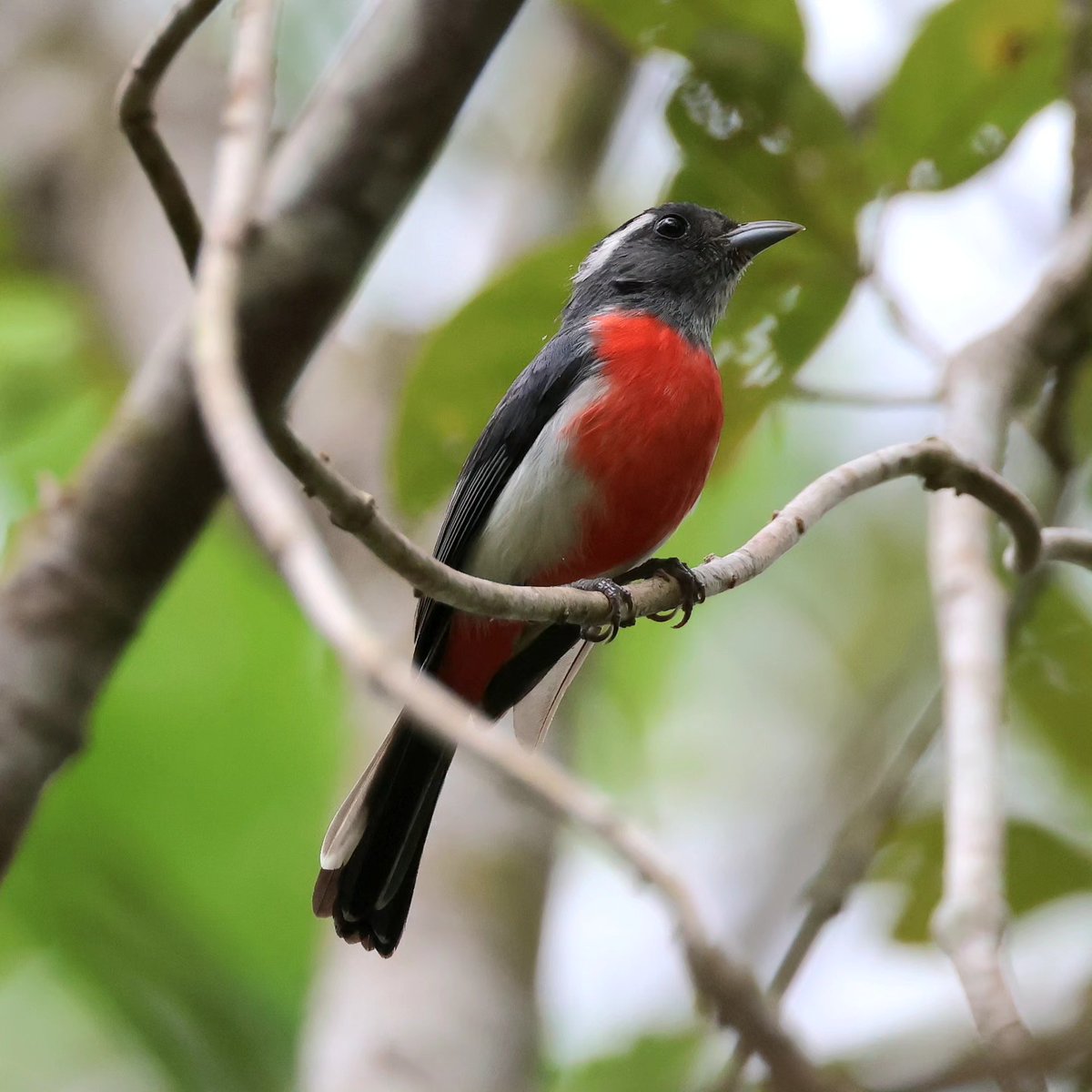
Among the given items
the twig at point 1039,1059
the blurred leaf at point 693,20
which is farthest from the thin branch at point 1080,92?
the twig at point 1039,1059

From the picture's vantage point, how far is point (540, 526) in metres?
3.79

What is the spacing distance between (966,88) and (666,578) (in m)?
1.58

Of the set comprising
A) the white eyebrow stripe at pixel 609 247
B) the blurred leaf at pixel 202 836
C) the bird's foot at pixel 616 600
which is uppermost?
the white eyebrow stripe at pixel 609 247

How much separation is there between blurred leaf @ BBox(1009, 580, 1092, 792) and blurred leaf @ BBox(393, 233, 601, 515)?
4.93ft

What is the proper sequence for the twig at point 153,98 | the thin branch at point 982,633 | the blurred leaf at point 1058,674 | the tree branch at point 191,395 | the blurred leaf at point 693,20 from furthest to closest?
the blurred leaf at point 1058,674 < the blurred leaf at point 693,20 < the tree branch at point 191,395 < the twig at point 153,98 < the thin branch at point 982,633

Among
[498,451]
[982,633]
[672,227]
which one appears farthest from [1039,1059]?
[672,227]

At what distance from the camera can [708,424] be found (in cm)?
386

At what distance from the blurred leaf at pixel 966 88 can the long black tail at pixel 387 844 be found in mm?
1893

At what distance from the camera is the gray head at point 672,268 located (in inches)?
173

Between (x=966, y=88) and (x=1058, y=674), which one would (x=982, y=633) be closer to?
(x=1058, y=674)

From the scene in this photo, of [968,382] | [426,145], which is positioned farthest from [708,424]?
[426,145]

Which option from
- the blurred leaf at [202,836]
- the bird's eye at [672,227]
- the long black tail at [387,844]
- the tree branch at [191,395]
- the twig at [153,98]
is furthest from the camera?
the blurred leaf at [202,836]

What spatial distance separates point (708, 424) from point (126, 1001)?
2.79 meters

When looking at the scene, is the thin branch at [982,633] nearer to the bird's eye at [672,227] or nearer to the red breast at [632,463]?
the red breast at [632,463]
